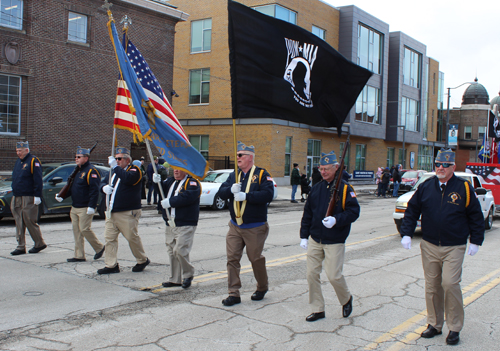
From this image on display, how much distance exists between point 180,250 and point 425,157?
5457 centimetres

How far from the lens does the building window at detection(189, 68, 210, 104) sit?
35.0 meters

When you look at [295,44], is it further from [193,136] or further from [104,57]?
[193,136]

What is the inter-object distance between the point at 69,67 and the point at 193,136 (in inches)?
554

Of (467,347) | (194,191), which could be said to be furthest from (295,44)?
(467,347)

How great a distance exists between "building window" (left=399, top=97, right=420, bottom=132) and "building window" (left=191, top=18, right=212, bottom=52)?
21718 mm

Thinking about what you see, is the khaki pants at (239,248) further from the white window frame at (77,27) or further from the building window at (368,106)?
the building window at (368,106)

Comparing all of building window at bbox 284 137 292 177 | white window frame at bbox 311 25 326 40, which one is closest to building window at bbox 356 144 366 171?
white window frame at bbox 311 25 326 40

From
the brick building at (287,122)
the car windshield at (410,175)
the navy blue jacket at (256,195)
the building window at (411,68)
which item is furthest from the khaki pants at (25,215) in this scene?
the building window at (411,68)

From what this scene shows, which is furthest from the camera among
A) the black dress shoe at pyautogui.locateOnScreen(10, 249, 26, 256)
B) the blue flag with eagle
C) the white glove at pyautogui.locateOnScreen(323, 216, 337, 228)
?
the black dress shoe at pyautogui.locateOnScreen(10, 249, 26, 256)

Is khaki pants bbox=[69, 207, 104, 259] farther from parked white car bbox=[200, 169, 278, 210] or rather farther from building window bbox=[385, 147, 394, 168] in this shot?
building window bbox=[385, 147, 394, 168]

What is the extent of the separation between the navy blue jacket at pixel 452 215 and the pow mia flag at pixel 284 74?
6.29 ft

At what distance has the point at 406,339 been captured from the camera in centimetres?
492

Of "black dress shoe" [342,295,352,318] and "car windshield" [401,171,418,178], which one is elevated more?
"car windshield" [401,171,418,178]

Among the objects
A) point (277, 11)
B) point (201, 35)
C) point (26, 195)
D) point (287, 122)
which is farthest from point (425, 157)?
point (26, 195)
